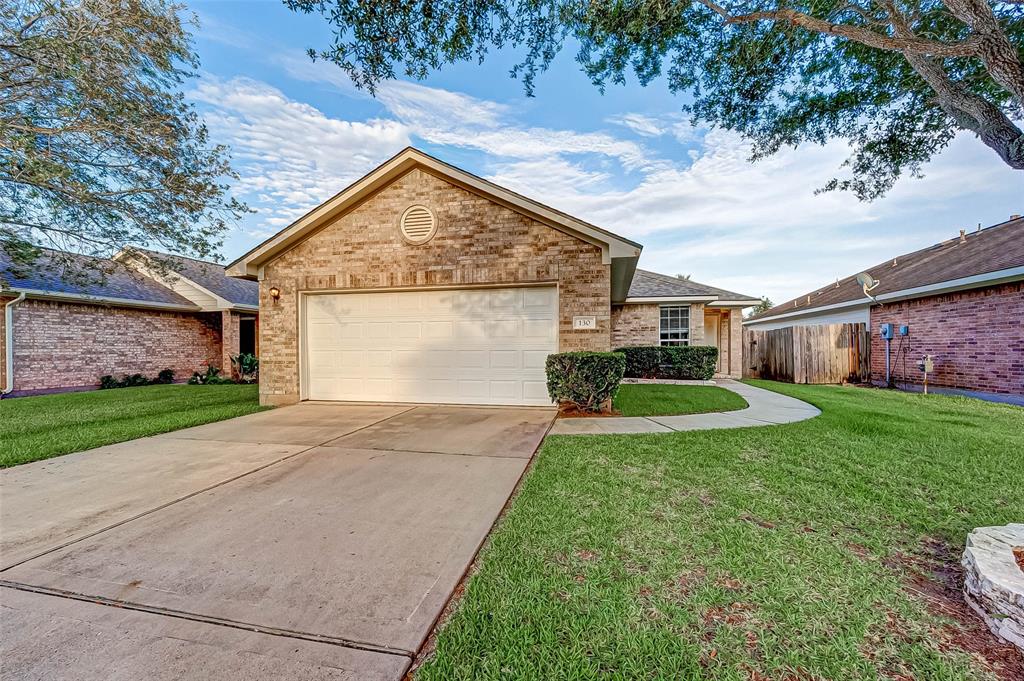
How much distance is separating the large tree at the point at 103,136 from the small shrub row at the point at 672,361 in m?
12.1

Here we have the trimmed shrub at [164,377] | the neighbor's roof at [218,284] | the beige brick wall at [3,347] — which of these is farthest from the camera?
the neighbor's roof at [218,284]

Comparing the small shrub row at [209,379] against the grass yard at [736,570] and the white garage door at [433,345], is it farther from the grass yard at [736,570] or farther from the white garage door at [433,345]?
the grass yard at [736,570]

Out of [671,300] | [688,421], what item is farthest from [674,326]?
[688,421]

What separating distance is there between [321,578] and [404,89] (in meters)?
8.09

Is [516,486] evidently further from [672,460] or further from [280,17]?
[280,17]

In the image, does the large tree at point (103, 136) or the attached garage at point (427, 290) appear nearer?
the attached garage at point (427, 290)

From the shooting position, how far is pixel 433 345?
26.2 ft

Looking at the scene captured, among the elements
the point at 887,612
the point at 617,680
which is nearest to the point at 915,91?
the point at 887,612

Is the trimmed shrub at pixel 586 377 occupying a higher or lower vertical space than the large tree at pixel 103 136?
lower

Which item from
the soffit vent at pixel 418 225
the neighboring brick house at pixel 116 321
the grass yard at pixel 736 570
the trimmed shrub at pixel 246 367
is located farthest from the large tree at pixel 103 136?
the grass yard at pixel 736 570

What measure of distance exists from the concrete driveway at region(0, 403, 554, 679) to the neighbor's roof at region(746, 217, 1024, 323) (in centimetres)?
1182

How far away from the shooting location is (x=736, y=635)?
1764 mm

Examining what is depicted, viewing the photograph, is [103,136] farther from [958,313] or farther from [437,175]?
[958,313]

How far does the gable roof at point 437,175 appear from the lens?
23.1ft
